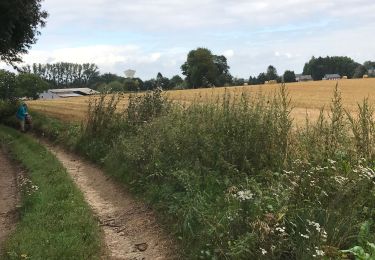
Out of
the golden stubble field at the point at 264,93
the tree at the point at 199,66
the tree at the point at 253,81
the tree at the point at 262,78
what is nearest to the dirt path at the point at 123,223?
the golden stubble field at the point at 264,93

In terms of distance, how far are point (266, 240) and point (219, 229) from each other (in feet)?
3.75

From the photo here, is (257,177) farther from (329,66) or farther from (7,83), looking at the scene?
(329,66)

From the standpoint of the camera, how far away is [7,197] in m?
11.9

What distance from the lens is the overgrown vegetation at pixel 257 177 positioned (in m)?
5.55

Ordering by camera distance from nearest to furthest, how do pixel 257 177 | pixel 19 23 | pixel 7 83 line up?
pixel 257 177, pixel 19 23, pixel 7 83

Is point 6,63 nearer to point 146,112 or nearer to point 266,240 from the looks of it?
point 146,112

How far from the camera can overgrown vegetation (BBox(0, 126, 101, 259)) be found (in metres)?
7.36

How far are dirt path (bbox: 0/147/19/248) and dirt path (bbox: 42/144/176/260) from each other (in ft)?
5.22

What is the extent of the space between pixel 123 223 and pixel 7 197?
4.14 meters

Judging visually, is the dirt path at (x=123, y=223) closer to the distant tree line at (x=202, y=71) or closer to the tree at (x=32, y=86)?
the distant tree line at (x=202, y=71)

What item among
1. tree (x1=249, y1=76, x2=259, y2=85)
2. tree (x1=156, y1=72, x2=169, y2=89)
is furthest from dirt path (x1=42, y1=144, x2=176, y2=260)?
tree (x1=249, y1=76, x2=259, y2=85)

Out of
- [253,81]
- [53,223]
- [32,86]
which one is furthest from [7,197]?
[32,86]

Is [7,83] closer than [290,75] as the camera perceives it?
Yes

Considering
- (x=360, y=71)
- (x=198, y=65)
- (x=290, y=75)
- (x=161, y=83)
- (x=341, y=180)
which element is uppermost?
(x=198, y=65)
